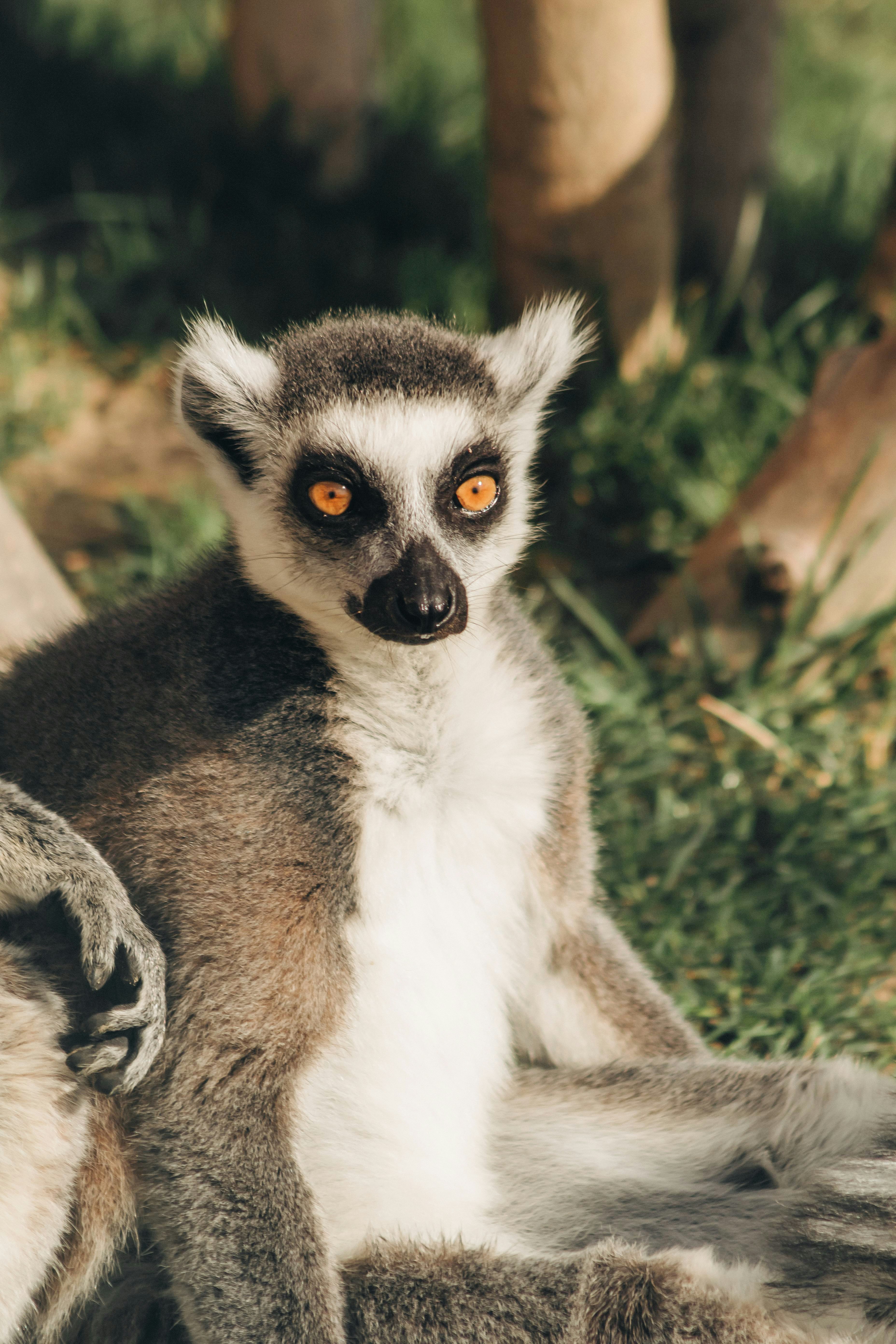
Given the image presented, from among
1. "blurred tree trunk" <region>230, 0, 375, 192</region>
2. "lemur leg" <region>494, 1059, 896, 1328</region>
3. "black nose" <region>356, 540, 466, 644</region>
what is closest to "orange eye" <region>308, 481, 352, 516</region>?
"black nose" <region>356, 540, 466, 644</region>

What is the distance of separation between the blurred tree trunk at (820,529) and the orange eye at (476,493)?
1.75m

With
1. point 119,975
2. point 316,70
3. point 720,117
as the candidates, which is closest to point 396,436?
point 119,975

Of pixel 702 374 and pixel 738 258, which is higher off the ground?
pixel 738 258

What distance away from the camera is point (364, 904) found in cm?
244

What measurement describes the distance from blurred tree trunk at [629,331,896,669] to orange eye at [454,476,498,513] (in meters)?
1.75

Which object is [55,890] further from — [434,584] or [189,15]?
[189,15]

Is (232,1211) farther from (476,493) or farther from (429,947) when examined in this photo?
(476,493)

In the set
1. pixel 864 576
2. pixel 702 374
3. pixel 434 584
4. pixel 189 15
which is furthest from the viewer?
pixel 189 15

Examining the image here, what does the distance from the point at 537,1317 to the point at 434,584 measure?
1.36 m

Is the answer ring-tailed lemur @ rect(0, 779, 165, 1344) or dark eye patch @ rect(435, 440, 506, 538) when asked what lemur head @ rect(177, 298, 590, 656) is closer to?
dark eye patch @ rect(435, 440, 506, 538)

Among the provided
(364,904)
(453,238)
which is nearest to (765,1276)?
(364,904)

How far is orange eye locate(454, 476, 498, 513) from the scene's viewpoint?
2.57 meters

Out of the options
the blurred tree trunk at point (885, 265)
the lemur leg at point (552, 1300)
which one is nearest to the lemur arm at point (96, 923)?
the lemur leg at point (552, 1300)

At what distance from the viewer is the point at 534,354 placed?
289 cm
